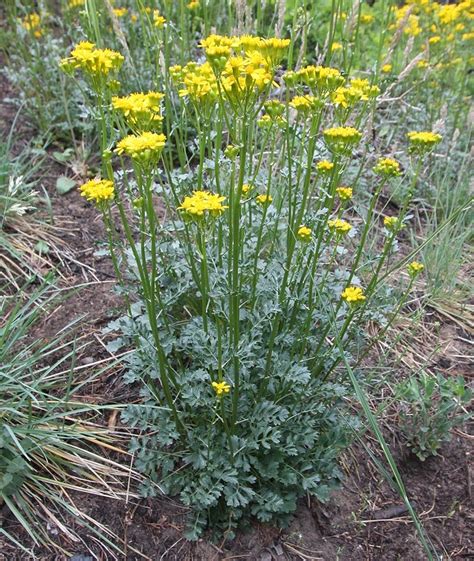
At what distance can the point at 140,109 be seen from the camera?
1.48m

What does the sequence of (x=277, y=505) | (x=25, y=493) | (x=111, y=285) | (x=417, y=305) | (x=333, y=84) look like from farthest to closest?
(x=417, y=305) → (x=111, y=285) → (x=25, y=493) → (x=277, y=505) → (x=333, y=84)

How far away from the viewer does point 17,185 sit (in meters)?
3.07

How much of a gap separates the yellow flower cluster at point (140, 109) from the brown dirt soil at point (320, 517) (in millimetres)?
795

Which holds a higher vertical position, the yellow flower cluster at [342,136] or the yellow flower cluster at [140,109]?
the yellow flower cluster at [140,109]

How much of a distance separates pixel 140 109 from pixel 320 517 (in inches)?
63.4

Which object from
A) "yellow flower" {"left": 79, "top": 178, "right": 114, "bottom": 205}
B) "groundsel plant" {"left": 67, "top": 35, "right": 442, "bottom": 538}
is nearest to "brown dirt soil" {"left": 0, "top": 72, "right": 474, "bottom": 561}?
"groundsel plant" {"left": 67, "top": 35, "right": 442, "bottom": 538}

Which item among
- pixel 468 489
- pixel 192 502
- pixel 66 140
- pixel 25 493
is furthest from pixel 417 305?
pixel 66 140

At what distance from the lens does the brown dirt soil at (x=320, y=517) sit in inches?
78.9

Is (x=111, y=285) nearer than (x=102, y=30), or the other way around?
(x=111, y=285)

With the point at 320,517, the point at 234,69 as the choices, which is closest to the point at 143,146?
the point at 234,69

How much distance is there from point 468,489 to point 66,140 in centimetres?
309

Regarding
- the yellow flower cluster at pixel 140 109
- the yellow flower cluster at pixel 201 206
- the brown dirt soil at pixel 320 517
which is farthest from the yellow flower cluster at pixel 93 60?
the brown dirt soil at pixel 320 517

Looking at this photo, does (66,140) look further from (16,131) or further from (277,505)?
(277,505)

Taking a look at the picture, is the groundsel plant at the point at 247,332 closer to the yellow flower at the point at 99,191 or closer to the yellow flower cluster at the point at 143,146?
the yellow flower at the point at 99,191
